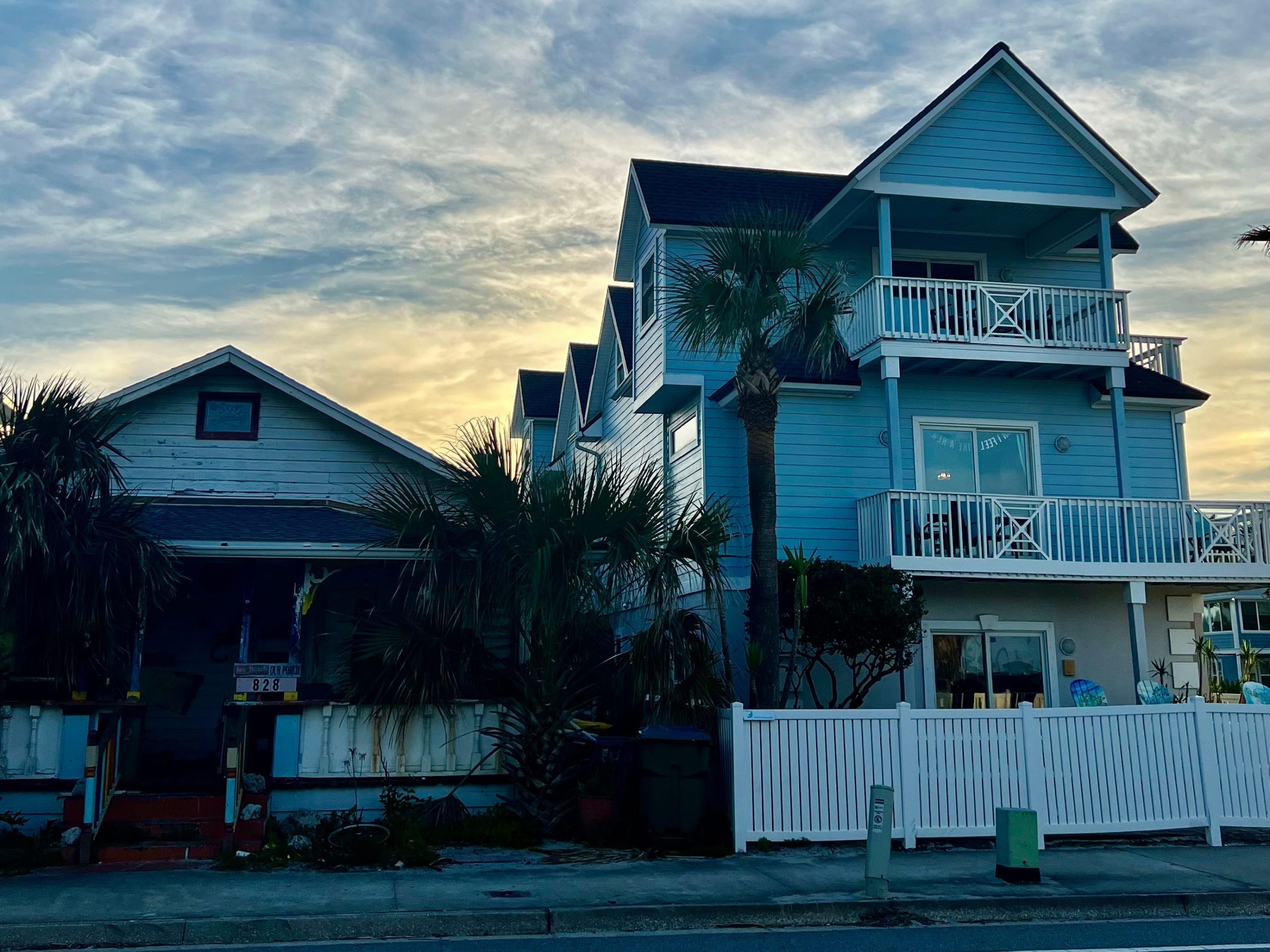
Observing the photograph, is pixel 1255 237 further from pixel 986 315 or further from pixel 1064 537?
pixel 1064 537

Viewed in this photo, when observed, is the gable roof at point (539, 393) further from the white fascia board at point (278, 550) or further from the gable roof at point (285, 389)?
the white fascia board at point (278, 550)

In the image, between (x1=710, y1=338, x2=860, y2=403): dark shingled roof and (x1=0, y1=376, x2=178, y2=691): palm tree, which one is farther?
(x1=710, y1=338, x2=860, y2=403): dark shingled roof

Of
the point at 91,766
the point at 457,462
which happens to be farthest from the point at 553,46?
the point at 91,766

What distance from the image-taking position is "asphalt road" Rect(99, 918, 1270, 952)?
8.32m

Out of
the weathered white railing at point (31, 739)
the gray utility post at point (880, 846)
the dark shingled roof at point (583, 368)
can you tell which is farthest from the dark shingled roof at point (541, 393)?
the gray utility post at point (880, 846)

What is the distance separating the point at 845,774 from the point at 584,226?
14.8 meters

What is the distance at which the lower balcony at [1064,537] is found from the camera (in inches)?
692

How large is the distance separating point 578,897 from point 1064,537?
38.3 feet

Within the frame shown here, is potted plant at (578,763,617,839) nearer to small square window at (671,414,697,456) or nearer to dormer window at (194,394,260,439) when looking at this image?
dormer window at (194,394,260,439)

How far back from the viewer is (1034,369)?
64.3ft

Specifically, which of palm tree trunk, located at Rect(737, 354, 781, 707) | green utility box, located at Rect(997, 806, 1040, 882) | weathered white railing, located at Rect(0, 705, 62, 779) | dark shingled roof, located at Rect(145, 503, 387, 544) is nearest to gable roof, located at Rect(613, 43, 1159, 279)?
palm tree trunk, located at Rect(737, 354, 781, 707)

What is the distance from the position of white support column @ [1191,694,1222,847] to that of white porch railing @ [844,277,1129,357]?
7.67 m

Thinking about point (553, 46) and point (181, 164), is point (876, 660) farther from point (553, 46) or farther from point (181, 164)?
point (181, 164)

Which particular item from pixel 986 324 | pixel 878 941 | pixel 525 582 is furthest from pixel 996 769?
pixel 986 324
